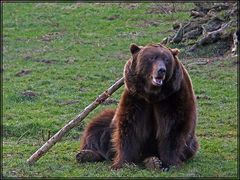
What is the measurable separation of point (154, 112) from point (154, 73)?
0.61m

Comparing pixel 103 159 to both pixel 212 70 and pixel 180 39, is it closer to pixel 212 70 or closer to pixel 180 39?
pixel 212 70

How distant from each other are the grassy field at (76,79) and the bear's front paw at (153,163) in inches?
4.9

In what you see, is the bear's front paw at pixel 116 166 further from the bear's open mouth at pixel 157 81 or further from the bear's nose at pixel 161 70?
the bear's nose at pixel 161 70

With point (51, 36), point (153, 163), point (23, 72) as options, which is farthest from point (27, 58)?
point (153, 163)

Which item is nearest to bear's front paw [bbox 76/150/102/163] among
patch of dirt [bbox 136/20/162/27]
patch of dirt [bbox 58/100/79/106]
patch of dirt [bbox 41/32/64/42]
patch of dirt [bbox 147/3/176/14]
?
patch of dirt [bbox 58/100/79/106]

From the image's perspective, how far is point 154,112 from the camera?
27.2 feet

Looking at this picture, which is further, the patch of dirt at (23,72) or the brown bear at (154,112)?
the patch of dirt at (23,72)

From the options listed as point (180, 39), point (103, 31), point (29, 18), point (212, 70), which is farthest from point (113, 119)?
point (29, 18)

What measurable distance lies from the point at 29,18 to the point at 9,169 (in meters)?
17.5

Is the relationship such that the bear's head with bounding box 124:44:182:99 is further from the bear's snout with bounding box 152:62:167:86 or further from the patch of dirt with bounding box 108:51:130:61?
the patch of dirt with bounding box 108:51:130:61

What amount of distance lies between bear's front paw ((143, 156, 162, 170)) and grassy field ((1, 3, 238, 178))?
124 millimetres

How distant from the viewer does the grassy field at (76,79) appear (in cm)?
884

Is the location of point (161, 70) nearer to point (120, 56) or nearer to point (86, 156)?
point (86, 156)

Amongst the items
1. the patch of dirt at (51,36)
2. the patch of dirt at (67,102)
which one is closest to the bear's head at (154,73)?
the patch of dirt at (67,102)
